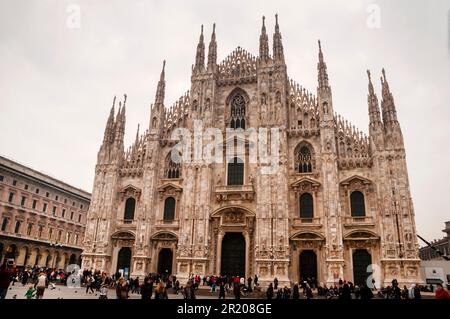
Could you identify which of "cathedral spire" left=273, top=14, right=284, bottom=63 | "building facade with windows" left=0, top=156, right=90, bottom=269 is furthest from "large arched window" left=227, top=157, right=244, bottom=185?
"building facade with windows" left=0, top=156, right=90, bottom=269

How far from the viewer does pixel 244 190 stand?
28812 mm

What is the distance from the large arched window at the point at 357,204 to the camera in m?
27.1

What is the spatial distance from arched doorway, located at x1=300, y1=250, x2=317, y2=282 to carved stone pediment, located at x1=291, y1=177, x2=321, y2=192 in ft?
16.6

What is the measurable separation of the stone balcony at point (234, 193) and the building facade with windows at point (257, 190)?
9 cm

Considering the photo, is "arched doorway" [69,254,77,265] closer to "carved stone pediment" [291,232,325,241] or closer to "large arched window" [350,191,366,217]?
"carved stone pediment" [291,232,325,241]

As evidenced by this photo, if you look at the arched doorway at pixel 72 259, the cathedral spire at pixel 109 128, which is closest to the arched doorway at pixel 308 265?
the cathedral spire at pixel 109 128

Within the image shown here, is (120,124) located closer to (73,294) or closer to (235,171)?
(235,171)

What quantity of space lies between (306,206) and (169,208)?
12271mm

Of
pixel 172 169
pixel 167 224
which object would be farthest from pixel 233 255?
pixel 172 169

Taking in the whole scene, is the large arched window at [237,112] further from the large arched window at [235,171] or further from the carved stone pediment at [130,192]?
the carved stone pediment at [130,192]

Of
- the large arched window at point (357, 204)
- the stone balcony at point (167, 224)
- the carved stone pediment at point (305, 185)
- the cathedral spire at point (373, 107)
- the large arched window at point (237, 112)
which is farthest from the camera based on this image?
the large arched window at point (237, 112)
